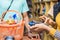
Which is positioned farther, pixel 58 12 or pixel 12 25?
pixel 58 12

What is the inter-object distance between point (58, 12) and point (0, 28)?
615mm

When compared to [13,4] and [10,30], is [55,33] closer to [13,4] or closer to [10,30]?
[10,30]

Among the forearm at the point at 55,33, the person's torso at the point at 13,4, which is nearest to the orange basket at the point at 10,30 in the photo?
the forearm at the point at 55,33

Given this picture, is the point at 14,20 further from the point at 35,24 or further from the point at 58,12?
the point at 58,12

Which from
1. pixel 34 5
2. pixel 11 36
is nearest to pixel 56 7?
pixel 11 36

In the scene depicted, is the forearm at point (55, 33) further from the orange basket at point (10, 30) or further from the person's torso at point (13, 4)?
the person's torso at point (13, 4)

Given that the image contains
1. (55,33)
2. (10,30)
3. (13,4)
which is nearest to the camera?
(10,30)

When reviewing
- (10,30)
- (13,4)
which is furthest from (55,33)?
(13,4)

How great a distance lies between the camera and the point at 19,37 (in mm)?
1234

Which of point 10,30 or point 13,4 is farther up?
point 13,4

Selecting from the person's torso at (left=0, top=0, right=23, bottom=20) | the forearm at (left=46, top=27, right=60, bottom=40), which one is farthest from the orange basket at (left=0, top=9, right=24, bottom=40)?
the person's torso at (left=0, top=0, right=23, bottom=20)

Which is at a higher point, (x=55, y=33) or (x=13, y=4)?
(x=13, y=4)

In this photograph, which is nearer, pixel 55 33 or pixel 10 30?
pixel 10 30

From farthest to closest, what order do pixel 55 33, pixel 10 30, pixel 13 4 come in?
pixel 13 4
pixel 55 33
pixel 10 30
